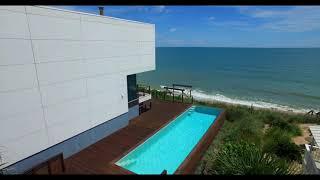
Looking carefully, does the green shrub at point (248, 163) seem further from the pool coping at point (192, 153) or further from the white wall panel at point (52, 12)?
the white wall panel at point (52, 12)

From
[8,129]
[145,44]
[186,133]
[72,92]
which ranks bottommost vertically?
[186,133]

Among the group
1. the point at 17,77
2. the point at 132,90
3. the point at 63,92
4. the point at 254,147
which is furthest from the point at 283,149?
the point at 17,77

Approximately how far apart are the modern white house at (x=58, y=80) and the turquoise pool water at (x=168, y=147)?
1.92 m

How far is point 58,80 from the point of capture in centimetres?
738

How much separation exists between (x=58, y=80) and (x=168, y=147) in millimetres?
5367

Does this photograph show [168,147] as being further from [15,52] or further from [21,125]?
[15,52]

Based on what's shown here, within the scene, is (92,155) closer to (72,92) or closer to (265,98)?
(72,92)

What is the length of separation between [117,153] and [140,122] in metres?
3.32

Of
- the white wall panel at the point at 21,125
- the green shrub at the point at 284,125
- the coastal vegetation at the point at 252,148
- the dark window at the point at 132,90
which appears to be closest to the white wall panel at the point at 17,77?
the white wall panel at the point at 21,125

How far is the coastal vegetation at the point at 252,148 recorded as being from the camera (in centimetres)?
528

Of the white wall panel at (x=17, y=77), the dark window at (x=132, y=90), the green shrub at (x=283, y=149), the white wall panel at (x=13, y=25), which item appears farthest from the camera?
the dark window at (x=132, y=90)

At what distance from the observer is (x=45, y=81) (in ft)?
22.8

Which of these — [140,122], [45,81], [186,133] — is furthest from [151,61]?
[45,81]

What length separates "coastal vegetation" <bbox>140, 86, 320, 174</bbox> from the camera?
5.28 meters
